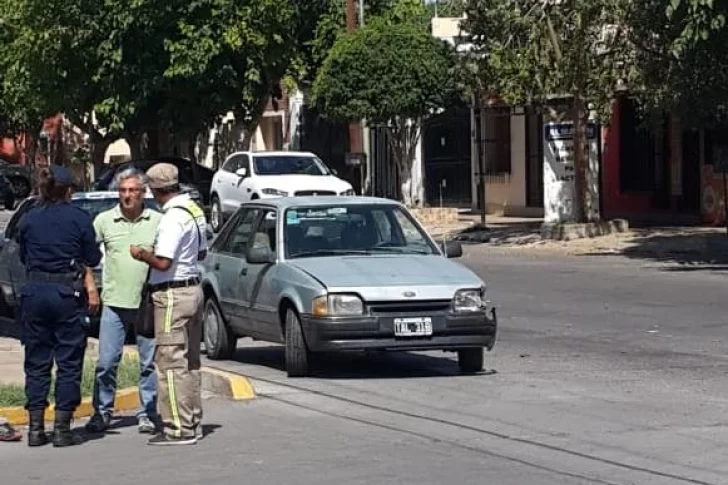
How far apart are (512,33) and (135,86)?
→ 14304 mm

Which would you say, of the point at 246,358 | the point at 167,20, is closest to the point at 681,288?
the point at 246,358

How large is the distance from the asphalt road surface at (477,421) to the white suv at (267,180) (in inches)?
586

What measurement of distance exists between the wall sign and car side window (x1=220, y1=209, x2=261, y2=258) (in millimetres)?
17275

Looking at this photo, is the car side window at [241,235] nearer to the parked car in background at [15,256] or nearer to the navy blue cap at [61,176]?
the parked car in background at [15,256]

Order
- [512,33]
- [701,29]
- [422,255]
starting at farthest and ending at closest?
1. [512,33]
2. [701,29]
3. [422,255]

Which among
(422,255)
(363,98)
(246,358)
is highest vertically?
(363,98)

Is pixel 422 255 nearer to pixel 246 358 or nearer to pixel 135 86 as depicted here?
pixel 246 358

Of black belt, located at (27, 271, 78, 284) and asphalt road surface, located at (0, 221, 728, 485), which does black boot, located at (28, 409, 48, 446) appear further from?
black belt, located at (27, 271, 78, 284)

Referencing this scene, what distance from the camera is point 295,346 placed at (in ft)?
42.5

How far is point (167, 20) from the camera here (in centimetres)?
3981

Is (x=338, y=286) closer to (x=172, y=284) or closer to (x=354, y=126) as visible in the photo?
(x=172, y=284)

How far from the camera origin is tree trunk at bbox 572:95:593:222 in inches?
1187

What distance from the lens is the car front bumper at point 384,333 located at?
12.5 meters

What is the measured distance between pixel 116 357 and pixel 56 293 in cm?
79
